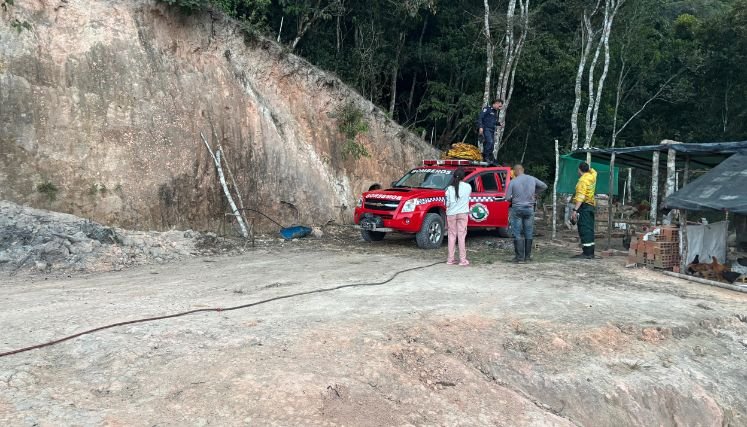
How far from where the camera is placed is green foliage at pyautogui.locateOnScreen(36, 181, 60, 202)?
11.8 m

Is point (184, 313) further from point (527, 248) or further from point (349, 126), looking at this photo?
point (349, 126)

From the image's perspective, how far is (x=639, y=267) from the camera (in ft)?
35.8

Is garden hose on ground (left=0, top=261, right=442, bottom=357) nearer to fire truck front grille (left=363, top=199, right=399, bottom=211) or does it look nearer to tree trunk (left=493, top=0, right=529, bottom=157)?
fire truck front grille (left=363, top=199, right=399, bottom=211)

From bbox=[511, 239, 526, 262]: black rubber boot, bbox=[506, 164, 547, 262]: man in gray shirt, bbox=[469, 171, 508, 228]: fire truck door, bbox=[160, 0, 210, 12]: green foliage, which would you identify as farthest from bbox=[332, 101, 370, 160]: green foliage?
bbox=[511, 239, 526, 262]: black rubber boot

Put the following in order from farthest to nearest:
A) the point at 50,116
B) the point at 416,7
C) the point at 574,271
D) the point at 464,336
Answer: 1. the point at 416,7
2. the point at 50,116
3. the point at 574,271
4. the point at 464,336

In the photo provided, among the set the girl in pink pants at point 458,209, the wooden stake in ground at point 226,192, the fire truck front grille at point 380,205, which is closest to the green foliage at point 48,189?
the wooden stake in ground at point 226,192

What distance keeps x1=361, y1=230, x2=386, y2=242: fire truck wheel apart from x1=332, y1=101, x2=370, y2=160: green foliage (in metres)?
4.62

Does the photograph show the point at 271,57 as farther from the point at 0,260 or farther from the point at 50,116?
the point at 0,260

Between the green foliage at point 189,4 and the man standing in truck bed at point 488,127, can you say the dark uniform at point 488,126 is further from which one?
the green foliage at point 189,4

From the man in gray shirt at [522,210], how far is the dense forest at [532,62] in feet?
29.1

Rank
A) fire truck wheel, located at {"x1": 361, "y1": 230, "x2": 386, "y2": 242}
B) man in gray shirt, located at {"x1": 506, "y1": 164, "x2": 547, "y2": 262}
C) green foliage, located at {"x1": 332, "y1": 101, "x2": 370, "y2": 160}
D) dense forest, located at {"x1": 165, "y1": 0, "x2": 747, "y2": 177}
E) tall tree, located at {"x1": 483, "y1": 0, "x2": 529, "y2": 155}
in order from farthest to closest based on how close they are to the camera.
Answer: dense forest, located at {"x1": 165, "y1": 0, "x2": 747, "y2": 177} < tall tree, located at {"x1": 483, "y1": 0, "x2": 529, "y2": 155} < green foliage, located at {"x1": 332, "y1": 101, "x2": 370, "y2": 160} < fire truck wheel, located at {"x1": 361, "y1": 230, "x2": 386, "y2": 242} < man in gray shirt, located at {"x1": 506, "y1": 164, "x2": 547, "y2": 262}

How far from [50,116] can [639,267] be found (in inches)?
488

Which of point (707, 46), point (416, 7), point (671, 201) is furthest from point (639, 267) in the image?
point (707, 46)

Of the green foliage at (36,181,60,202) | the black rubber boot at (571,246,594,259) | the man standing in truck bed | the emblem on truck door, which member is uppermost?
the man standing in truck bed
